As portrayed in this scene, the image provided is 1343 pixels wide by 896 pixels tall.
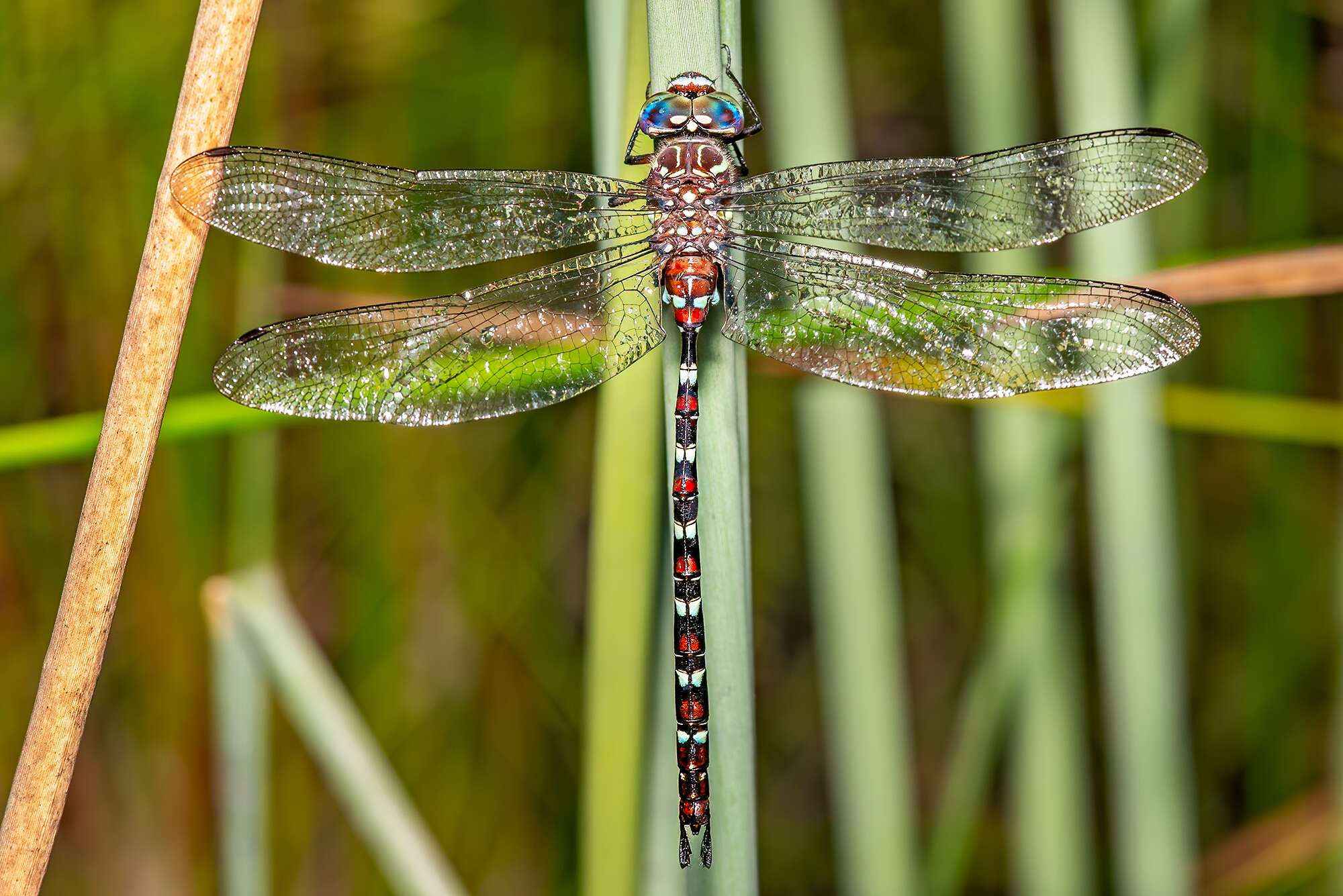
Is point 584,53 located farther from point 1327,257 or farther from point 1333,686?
point 1333,686

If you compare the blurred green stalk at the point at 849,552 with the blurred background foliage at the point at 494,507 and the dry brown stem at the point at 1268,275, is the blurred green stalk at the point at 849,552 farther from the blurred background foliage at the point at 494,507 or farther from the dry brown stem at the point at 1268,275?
the blurred background foliage at the point at 494,507

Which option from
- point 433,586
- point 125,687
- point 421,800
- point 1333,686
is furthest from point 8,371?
point 1333,686

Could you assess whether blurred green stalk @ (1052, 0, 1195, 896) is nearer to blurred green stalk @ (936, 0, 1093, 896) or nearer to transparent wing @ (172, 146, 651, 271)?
blurred green stalk @ (936, 0, 1093, 896)

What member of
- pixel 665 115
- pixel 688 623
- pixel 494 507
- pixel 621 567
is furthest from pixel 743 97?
pixel 494 507

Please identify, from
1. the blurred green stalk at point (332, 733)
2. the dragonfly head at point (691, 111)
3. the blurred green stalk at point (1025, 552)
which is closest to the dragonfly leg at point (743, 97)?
the dragonfly head at point (691, 111)

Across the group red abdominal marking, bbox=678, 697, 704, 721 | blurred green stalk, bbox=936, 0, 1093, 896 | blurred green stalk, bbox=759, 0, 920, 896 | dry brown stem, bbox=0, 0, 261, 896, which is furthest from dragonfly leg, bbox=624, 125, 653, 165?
red abdominal marking, bbox=678, 697, 704, 721

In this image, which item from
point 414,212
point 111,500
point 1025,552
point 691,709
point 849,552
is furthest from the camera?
point 1025,552

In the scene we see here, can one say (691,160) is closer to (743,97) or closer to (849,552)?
(743,97)

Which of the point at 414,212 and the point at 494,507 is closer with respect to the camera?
the point at 414,212
